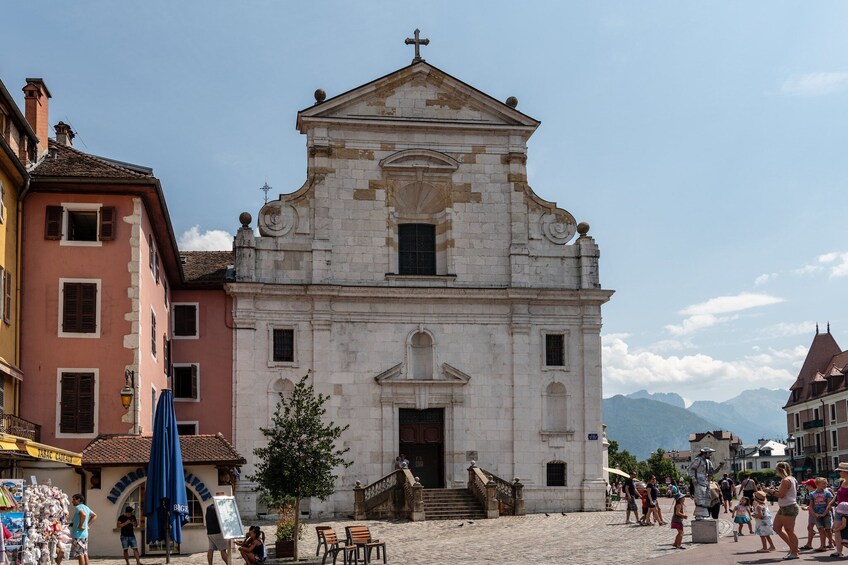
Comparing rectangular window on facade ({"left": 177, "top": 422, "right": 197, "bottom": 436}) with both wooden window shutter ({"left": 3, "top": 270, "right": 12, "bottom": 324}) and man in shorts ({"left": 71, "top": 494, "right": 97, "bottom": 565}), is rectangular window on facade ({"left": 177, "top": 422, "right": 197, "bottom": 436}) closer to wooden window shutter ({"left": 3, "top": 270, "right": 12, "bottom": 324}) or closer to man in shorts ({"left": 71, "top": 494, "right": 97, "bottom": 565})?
wooden window shutter ({"left": 3, "top": 270, "right": 12, "bottom": 324})

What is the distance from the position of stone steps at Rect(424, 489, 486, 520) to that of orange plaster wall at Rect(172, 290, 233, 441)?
8.22 metres

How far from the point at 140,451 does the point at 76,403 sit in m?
2.95

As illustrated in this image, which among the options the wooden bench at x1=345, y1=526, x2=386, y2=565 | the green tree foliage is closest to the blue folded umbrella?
the green tree foliage

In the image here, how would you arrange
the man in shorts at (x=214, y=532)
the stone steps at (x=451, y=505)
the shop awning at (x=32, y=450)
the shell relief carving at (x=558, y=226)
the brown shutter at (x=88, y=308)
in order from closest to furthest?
the shop awning at (x=32, y=450) < the man in shorts at (x=214, y=532) < the brown shutter at (x=88, y=308) < the stone steps at (x=451, y=505) < the shell relief carving at (x=558, y=226)

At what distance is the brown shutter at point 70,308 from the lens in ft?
105

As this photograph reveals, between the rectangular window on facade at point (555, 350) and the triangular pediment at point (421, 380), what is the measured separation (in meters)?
3.49

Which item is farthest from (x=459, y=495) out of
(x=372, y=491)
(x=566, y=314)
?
(x=566, y=314)

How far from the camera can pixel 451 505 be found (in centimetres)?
4150

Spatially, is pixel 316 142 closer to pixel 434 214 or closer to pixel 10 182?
pixel 434 214

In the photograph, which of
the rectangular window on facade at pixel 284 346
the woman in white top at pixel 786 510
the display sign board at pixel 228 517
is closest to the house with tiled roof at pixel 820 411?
the rectangular window on facade at pixel 284 346

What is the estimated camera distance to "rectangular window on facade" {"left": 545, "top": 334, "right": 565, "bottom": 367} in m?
46.1

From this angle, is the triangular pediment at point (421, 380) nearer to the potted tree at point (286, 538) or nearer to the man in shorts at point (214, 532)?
the potted tree at point (286, 538)

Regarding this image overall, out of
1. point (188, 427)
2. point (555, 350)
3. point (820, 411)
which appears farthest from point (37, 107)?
point (820, 411)

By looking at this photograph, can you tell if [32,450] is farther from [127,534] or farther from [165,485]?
[127,534]
